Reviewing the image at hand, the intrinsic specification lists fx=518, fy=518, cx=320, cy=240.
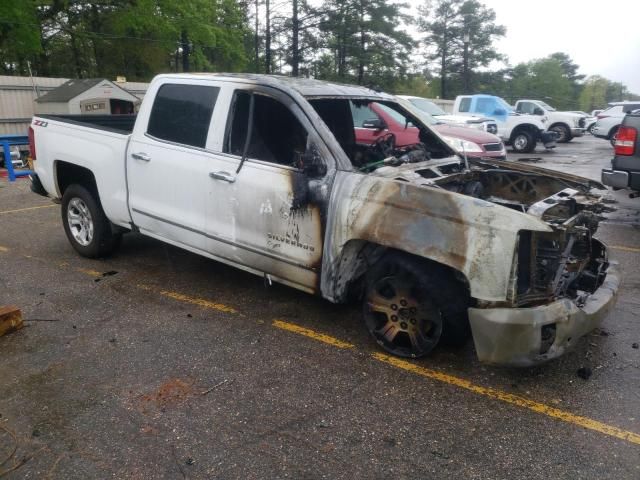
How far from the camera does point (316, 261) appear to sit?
3670 millimetres

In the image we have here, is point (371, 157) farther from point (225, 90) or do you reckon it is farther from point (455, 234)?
point (455, 234)

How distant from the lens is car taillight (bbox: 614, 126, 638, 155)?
21.7 feet

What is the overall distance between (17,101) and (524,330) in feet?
56.8

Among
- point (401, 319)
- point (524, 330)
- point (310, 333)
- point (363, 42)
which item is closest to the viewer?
point (524, 330)

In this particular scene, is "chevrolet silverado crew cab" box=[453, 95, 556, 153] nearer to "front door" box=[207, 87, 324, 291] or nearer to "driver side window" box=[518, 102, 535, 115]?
"driver side window" box=[518, 102, 535, 115]

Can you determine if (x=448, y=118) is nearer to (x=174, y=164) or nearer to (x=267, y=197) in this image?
(x=174, y=164)

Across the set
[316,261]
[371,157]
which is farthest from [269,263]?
[371,157]

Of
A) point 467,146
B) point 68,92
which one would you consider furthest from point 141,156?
point 68,92

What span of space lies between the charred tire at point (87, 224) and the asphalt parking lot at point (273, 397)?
75 cm

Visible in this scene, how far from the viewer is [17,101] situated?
15.9 metres

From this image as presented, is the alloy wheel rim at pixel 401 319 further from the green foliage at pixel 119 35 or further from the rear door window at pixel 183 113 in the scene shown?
the green foliage at pixel 119 35

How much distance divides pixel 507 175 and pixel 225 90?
2479 millimetres

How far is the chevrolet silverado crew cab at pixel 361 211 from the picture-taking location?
9.85ft

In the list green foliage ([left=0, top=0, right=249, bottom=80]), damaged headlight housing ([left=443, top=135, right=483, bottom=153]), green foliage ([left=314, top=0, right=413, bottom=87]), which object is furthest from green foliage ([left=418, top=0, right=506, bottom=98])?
damaged headlight housing ([left=443, top=135, right=483, bottom=153])
